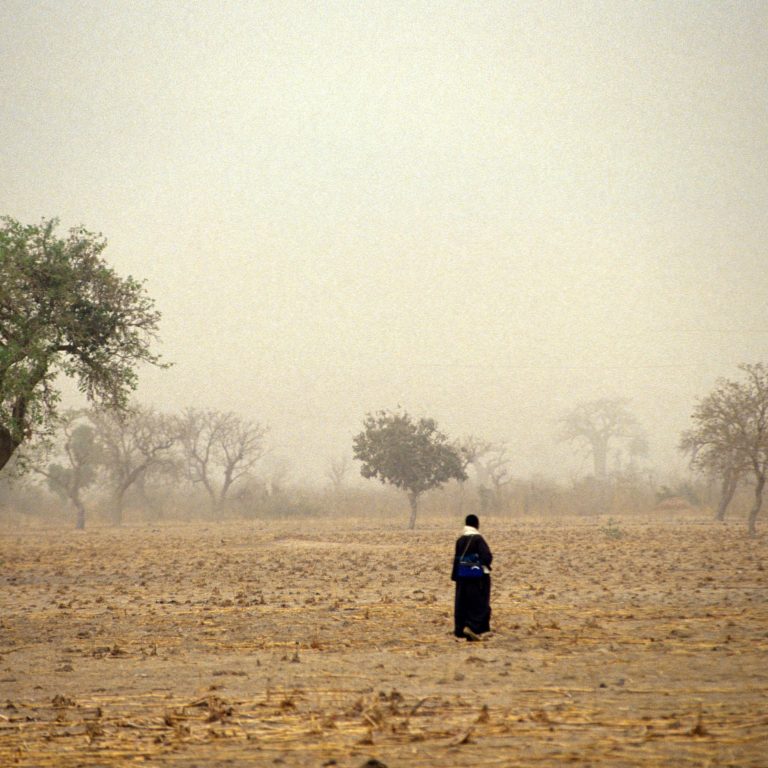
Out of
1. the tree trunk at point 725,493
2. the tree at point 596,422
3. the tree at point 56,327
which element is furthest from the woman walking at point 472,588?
the tree at point 596,422

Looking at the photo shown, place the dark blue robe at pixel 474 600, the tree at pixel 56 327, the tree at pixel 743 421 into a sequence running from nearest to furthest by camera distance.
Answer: the dark blue robe at pixel 474 600 < the tree at pixel 56 327 < the tree at pixel 743 421

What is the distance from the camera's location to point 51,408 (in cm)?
2389

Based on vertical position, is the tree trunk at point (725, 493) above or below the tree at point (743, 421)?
below

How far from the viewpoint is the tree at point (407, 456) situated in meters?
51.8

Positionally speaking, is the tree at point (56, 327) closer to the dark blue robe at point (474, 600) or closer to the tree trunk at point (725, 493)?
the dark blue robe at point (474, 600)

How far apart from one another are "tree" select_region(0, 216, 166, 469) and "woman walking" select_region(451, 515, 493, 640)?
12461mm

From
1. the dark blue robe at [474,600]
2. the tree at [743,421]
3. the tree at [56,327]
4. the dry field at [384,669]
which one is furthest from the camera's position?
the tree at [743,421]

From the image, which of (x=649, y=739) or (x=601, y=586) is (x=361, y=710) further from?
(x=601, y=586)

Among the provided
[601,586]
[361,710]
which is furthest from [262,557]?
[361,710]

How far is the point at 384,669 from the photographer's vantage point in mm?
10859

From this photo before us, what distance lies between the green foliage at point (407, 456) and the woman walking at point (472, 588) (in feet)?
124

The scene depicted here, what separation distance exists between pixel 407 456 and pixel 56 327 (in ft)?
104

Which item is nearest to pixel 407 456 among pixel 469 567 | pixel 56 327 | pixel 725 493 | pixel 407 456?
pixel 407 456

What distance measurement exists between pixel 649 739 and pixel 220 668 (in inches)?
237
